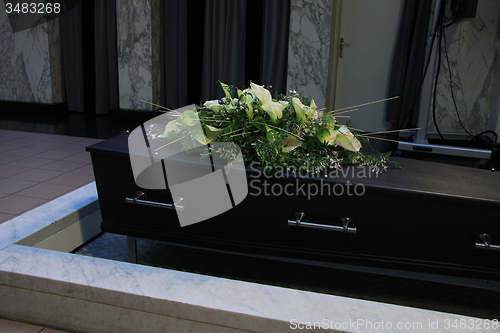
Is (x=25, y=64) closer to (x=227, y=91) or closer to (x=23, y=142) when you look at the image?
(x=23, y=142)

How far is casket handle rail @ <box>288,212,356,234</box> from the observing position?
120 centimetres

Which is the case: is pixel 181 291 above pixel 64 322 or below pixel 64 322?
above

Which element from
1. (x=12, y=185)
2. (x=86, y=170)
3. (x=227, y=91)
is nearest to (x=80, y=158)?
(x=86, y=170)

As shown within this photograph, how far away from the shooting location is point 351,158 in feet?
4.55

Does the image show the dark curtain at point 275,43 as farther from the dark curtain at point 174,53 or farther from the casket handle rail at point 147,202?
the casket handle rail at point 147,202

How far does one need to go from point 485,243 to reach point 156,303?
0.93m

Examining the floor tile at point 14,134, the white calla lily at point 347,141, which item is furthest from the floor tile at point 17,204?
the floor tile at point 14,134

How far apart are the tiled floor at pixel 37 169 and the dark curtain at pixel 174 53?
1702 millimetres

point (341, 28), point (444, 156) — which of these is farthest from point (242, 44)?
point (444, 156)

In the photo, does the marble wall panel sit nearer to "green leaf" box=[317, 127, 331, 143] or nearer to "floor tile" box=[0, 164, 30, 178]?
"floor tile" box=[0, 164, 30, 178]

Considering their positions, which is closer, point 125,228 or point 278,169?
point 278,169

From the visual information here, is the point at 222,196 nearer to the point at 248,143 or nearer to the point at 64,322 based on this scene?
the point at 248,143

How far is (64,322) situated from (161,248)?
20.8 inches

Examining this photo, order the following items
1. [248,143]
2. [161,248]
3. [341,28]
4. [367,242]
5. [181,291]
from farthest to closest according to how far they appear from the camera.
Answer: [341,28] → [161,248] → [248,143] → [367,242] → [181,291]
